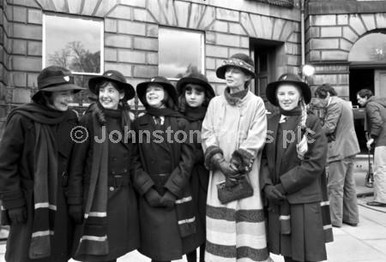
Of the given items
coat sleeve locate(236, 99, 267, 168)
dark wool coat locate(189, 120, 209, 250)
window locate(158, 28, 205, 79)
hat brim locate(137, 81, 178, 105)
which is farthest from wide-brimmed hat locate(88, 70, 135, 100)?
window locate(158, 28, 205, 79)

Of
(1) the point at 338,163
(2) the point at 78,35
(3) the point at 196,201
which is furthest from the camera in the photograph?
(2) the point at 78,35

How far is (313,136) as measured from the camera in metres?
3.09

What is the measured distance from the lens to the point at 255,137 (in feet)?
10.1

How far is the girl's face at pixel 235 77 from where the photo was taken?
3.28 m

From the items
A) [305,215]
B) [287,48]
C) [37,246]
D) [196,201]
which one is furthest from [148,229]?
[287,48]

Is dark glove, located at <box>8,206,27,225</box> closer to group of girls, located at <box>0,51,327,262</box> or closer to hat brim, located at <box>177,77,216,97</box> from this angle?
group of girls, located at <box>0,51,327,262</box>

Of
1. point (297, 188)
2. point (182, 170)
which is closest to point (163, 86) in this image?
point (182, 170)

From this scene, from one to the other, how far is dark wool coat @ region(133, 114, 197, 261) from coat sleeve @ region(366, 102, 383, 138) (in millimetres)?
4947

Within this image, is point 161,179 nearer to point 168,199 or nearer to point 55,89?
point 168,199

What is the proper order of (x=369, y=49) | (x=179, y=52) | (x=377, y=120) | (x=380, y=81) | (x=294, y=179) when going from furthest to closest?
1. (x=380, y=81)
2. (x=369, y=49)
3. (x=179, y=52)
4. (x=377, y=120)
5. (x=294, y=179)

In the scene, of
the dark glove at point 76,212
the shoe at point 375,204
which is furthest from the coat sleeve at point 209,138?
the shoe at point 375,204

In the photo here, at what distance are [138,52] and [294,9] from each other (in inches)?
237

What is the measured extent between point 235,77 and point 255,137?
59cm

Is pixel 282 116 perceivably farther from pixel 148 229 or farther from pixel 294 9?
pixel 294 9
